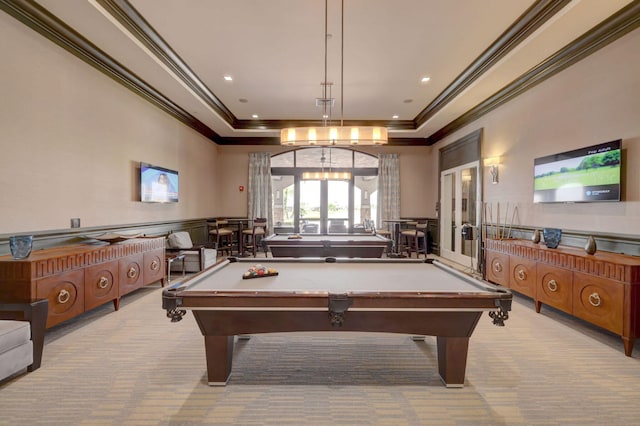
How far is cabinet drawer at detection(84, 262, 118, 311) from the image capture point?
10.1ft

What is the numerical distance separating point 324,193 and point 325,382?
6692 millimetres

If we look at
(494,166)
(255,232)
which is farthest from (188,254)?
(494,166)

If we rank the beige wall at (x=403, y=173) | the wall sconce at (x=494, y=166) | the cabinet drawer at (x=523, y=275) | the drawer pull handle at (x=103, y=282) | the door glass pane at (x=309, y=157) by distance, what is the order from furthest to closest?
1. the door glass pane at (x=309, y=157)
2. the beige wall at (x=403, y=173)
3. the wall sconce at (x=494, y=166)
4. the cabinet drawer at (x=523, y=275)
5. the drawer pull handle at (x=103, y=282)

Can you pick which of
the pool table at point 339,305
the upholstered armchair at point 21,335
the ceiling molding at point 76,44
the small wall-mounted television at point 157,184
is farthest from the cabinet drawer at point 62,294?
the ceiling molding at point 76,44

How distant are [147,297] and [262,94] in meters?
3.97

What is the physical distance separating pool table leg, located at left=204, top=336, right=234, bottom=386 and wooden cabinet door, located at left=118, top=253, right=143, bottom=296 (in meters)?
2.27

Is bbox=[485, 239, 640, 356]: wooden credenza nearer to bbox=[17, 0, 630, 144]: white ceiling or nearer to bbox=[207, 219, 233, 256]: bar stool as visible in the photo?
bbox=[17, 0, 630, 144]: white ceiling

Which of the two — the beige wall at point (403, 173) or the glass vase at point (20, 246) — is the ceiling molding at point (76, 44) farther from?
the beige wall at point (403, 173)

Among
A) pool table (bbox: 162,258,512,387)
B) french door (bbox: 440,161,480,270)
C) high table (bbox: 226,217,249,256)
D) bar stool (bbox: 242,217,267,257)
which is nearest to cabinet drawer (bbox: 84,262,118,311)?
pool table (bbox: 162,258,512,387)

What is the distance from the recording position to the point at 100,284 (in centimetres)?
327

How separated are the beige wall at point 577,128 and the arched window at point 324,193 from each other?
3816 mm

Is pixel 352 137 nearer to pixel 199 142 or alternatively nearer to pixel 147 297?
pixel 147 297

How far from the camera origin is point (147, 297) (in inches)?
165

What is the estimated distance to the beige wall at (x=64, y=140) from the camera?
2.80m
